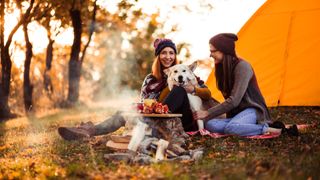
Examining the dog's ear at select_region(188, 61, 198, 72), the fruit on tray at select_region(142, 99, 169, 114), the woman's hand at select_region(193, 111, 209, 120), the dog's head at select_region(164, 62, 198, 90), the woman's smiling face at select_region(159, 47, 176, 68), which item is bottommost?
the woman's hand at select_region(193, 111, 209, 120)

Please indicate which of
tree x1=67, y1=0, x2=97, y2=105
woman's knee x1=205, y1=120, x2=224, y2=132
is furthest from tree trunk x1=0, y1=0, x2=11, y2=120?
woman's knee x1=205, y1=120, x2=224, y2=132

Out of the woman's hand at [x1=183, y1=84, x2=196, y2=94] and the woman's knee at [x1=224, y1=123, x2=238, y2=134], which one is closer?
the woman's knee at [x1=224, y1=123, x2=238, y2=134]

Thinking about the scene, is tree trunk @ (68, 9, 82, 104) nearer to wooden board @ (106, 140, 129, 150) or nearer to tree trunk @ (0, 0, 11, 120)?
tree trunk @ (0, 0, 11, 120)

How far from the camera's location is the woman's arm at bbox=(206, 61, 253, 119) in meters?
6.56

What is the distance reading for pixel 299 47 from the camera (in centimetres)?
1002

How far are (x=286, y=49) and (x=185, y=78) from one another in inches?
155

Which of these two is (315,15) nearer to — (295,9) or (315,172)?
(295,9)

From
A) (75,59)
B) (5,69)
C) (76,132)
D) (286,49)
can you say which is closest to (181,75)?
(76,132)

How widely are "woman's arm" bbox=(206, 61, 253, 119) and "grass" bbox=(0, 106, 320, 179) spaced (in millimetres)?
361

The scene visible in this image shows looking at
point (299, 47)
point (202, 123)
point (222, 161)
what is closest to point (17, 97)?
point (299, 47)

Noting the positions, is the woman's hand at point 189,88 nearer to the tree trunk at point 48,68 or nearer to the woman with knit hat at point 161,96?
the woman with knit hat at point 161,96

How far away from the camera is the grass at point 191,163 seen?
447cm

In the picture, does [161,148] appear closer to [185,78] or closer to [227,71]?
[185,78]

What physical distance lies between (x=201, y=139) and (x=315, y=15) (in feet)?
14.3
